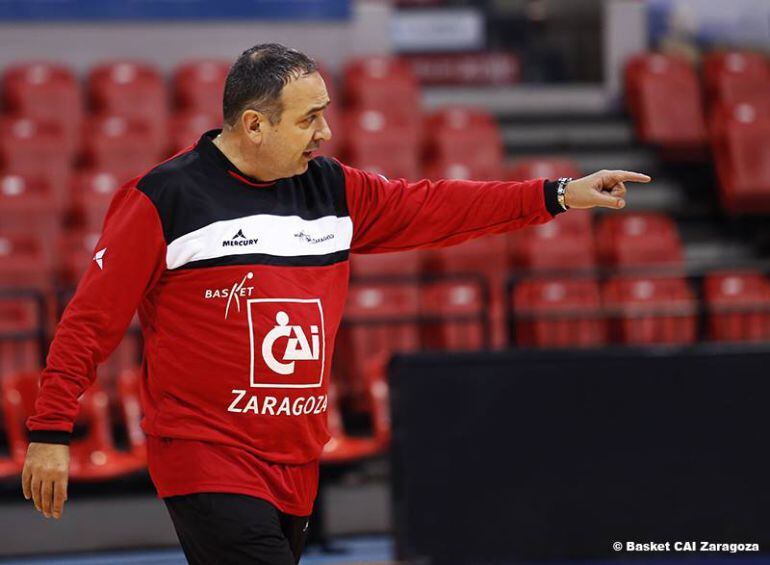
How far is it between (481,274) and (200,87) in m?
3.95

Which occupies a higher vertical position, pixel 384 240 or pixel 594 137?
pixel 594 137

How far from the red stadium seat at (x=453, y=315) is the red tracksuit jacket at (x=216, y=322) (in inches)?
171

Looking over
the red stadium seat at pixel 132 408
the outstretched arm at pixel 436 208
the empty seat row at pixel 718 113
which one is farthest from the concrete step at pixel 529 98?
the outstretched arm at pixel 436 208

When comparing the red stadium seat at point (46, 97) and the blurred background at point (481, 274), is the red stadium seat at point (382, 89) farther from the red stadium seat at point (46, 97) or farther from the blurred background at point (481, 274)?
the red stadium seat at point (46, 97)

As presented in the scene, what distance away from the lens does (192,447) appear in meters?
3.22

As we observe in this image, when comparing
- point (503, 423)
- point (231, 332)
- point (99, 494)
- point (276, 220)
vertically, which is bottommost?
point (99, 494)

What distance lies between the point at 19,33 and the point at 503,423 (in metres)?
7.79

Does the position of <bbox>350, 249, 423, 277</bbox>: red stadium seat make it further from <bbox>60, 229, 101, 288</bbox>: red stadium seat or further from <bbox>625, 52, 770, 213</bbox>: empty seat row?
<bbox>625, 52, 770, 213</bbox>: empty seat row

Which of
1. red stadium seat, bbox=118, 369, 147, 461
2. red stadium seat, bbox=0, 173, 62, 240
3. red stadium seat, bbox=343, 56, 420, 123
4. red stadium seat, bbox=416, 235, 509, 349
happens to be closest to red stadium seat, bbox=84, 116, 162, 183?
red stadium seat, bbox=0, 173, 62, 240

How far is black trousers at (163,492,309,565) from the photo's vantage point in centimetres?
312

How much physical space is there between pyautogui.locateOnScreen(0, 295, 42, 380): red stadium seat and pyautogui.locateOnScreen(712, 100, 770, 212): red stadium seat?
577 cm

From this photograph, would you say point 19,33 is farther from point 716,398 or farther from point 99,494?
point 716,398

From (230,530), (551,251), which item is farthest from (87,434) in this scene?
(230,530)

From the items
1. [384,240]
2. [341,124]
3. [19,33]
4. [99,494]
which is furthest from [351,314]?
[19,33]
